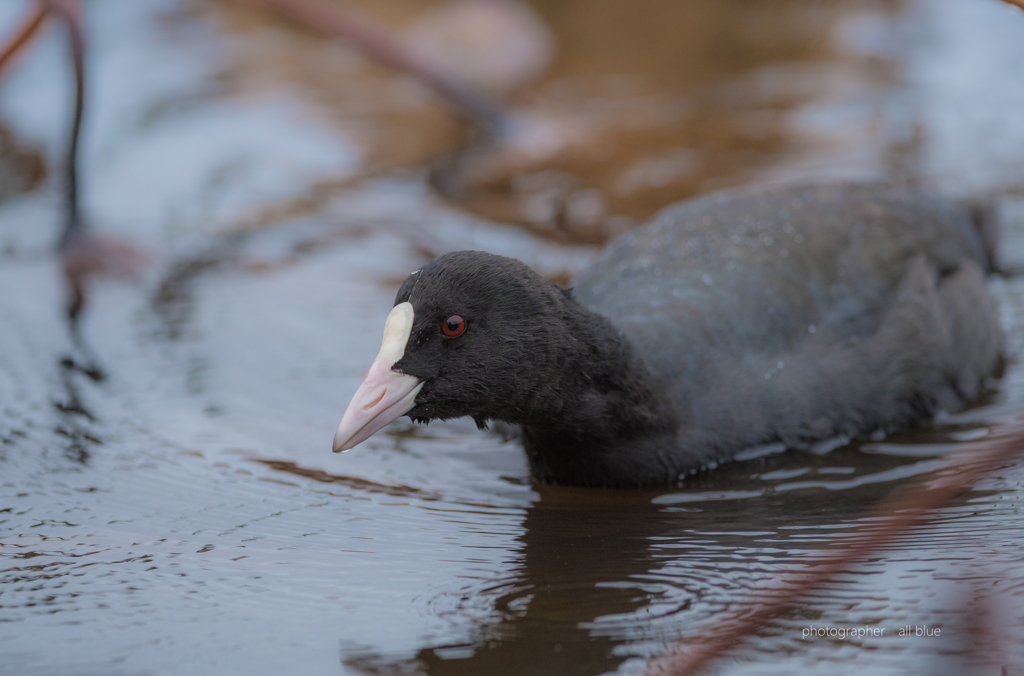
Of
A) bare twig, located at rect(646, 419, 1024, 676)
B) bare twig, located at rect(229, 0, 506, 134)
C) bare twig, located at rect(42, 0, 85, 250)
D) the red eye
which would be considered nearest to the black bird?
the red eye

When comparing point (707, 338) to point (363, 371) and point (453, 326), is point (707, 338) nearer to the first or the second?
point (453, 326)

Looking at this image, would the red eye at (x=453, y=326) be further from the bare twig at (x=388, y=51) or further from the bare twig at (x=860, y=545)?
the bare twig at (x=388, y=51)

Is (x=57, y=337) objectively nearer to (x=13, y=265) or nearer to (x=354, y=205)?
(x=13, y=265)

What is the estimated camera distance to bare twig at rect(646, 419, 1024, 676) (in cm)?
147

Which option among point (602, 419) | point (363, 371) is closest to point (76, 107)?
point (363, 371)

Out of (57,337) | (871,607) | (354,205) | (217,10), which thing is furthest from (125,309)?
(217,10)

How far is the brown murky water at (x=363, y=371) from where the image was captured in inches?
112

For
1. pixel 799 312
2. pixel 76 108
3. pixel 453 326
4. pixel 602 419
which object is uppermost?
pixel 76 108

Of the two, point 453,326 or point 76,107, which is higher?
point 76,107

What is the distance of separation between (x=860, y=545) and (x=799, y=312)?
2555mm

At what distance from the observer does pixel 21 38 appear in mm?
5062

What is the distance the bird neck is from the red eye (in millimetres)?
356

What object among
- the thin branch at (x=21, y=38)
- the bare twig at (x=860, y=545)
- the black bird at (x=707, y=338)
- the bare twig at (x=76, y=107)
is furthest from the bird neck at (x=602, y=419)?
the bare twig at (x=76, y=107)

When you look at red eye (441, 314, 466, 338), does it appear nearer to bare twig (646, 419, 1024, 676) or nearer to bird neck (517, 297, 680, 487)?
bird neck (517, 297, 680, 487)
